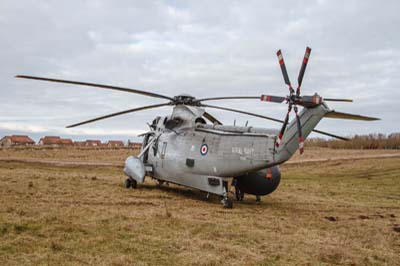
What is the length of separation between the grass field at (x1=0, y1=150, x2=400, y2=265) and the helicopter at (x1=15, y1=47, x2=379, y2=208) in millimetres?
1035

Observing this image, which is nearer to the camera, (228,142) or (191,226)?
(191,226)

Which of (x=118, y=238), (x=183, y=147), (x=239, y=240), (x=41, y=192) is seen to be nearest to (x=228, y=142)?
(x=183, y=147)

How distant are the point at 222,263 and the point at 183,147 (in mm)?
10361

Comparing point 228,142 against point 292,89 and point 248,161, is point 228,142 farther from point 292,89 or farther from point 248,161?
point 292,89

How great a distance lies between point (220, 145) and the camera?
15.8m

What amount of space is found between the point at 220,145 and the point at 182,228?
5571 mm

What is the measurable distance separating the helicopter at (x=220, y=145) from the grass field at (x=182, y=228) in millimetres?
1035

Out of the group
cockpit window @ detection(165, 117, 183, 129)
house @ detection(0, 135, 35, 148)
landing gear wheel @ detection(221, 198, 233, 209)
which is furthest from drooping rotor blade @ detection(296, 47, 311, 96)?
house @ detection(0, 135, 35, 148)

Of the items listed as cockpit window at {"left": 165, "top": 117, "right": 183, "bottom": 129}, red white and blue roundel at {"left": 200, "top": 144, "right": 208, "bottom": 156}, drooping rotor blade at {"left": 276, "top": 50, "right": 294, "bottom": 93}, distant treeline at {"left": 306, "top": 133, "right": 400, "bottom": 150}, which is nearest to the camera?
drooping rotor blade at {"left": 276, "top": 50, "right": 294, "bottom": 93}

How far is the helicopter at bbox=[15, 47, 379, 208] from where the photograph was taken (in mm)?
13031

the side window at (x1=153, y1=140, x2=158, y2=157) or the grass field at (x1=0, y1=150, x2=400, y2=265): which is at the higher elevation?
the side window at (x1=153, y1=140, x2=158, y2=157)

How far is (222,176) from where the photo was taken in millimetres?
15648

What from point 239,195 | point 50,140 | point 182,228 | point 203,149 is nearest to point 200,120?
point 203,149

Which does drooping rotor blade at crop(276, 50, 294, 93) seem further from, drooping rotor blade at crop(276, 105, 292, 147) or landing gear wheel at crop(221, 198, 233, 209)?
landing gear wheel at crop(221, 198, 233, 209)
